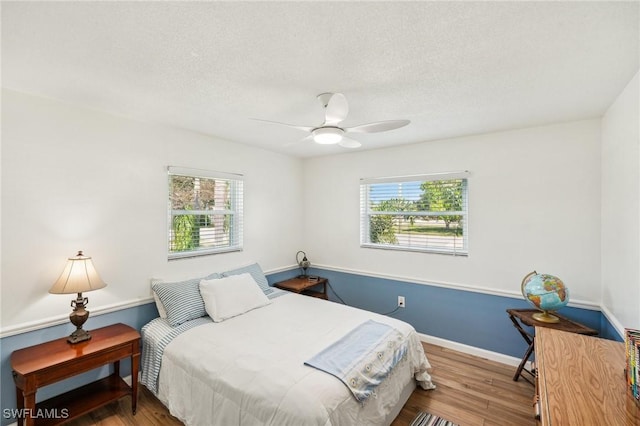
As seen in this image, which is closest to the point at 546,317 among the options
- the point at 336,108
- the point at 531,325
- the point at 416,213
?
the point at 531,325

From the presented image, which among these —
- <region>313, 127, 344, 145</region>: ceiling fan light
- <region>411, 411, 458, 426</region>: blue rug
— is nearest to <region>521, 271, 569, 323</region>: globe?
<region>411, 411, 458, 426</region>: blue rug

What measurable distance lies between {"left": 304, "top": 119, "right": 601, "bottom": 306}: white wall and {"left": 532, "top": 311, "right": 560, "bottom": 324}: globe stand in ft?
1.32

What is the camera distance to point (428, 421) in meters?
2.13

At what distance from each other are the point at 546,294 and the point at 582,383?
4.63 ft

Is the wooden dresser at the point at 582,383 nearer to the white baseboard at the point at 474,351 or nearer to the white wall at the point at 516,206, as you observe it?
the white wall at the point at 516,206

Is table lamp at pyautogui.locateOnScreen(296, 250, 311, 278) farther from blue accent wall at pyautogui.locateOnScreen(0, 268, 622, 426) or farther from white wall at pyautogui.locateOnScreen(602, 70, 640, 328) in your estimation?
white wall at pyautogui.locateOnScreen(602, 70, 640, 328)

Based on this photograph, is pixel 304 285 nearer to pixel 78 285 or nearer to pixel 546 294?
pixel 78 285

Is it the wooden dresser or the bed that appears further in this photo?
the bed

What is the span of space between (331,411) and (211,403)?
32.5 inches

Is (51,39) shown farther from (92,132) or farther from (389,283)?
(389,283)

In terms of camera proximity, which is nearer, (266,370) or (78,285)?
(266,370)

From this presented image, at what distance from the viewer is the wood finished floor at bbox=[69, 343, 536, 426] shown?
2.14 m

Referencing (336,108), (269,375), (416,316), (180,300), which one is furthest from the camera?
(416,316)

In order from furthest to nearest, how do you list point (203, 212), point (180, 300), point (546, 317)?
point (203, 212) < point (180, 300) < point (546, 317)
